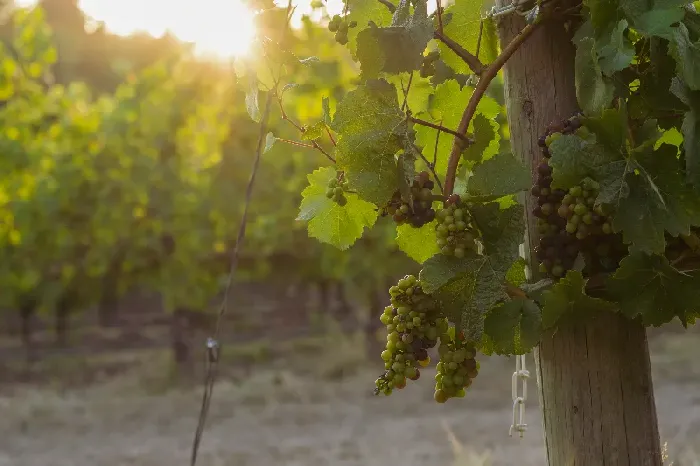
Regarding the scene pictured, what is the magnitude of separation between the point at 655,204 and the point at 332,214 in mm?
702

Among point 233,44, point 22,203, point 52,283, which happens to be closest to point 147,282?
point 52,283

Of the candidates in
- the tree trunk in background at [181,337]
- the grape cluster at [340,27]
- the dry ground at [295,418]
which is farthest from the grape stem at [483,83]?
the tree trunk in background at [181,337]

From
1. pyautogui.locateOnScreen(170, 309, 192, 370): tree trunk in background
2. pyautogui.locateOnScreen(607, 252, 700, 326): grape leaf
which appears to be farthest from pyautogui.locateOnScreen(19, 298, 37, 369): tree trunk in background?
pyautogui.locateOnScreen(607, 252, 700, 326): grape leaf

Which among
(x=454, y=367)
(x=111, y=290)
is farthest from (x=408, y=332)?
(x=111, y=290)

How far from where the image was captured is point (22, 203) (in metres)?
10.8

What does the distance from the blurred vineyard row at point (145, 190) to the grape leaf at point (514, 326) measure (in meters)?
9.36

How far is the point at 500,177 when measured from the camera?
1.45m

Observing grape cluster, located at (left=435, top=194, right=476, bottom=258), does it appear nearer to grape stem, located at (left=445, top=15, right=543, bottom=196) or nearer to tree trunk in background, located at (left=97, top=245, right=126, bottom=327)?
grape stem, located at (left=445, top=15, right=543, bottom=196)

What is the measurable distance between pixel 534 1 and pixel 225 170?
33.9ft

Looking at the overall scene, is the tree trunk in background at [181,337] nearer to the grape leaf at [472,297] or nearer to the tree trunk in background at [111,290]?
the tree trunk in background at [111,290]

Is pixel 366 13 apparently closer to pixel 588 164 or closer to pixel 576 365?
pixel 588 164

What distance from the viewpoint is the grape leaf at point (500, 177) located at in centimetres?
143

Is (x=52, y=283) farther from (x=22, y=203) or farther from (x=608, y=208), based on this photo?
(x=608, y=208)

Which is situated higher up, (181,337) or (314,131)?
(181,337)
